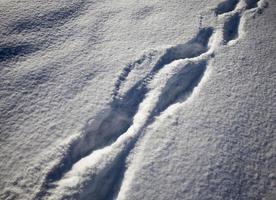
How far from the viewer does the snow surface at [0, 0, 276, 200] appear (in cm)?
84

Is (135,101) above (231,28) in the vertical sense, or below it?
below

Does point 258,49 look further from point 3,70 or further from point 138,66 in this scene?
point 3,70

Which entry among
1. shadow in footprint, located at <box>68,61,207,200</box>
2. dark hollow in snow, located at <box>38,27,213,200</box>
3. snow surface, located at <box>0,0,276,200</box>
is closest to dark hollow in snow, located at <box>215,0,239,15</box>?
snow surface, located at <box>0,0,276,200</box>

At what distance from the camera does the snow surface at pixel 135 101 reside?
838mm

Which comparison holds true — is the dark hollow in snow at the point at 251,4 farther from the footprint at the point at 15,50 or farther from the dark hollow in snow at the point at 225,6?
the footprint at the point at 15,50

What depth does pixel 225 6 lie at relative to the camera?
131 centimetres

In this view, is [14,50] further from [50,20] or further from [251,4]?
[251,4]

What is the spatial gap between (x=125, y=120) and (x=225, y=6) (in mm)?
756

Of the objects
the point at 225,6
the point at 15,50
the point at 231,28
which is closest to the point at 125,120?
the point at 15,50

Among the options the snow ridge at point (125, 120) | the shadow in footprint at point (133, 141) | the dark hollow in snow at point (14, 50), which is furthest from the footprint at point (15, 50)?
the shadow in footprint at point (133, 141)

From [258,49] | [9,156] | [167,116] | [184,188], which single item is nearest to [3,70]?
[9,156]

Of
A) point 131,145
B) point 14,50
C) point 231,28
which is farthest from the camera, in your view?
point 231,28

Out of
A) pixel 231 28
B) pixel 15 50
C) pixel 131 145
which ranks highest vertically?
pixel 15 50

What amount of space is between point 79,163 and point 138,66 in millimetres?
412
